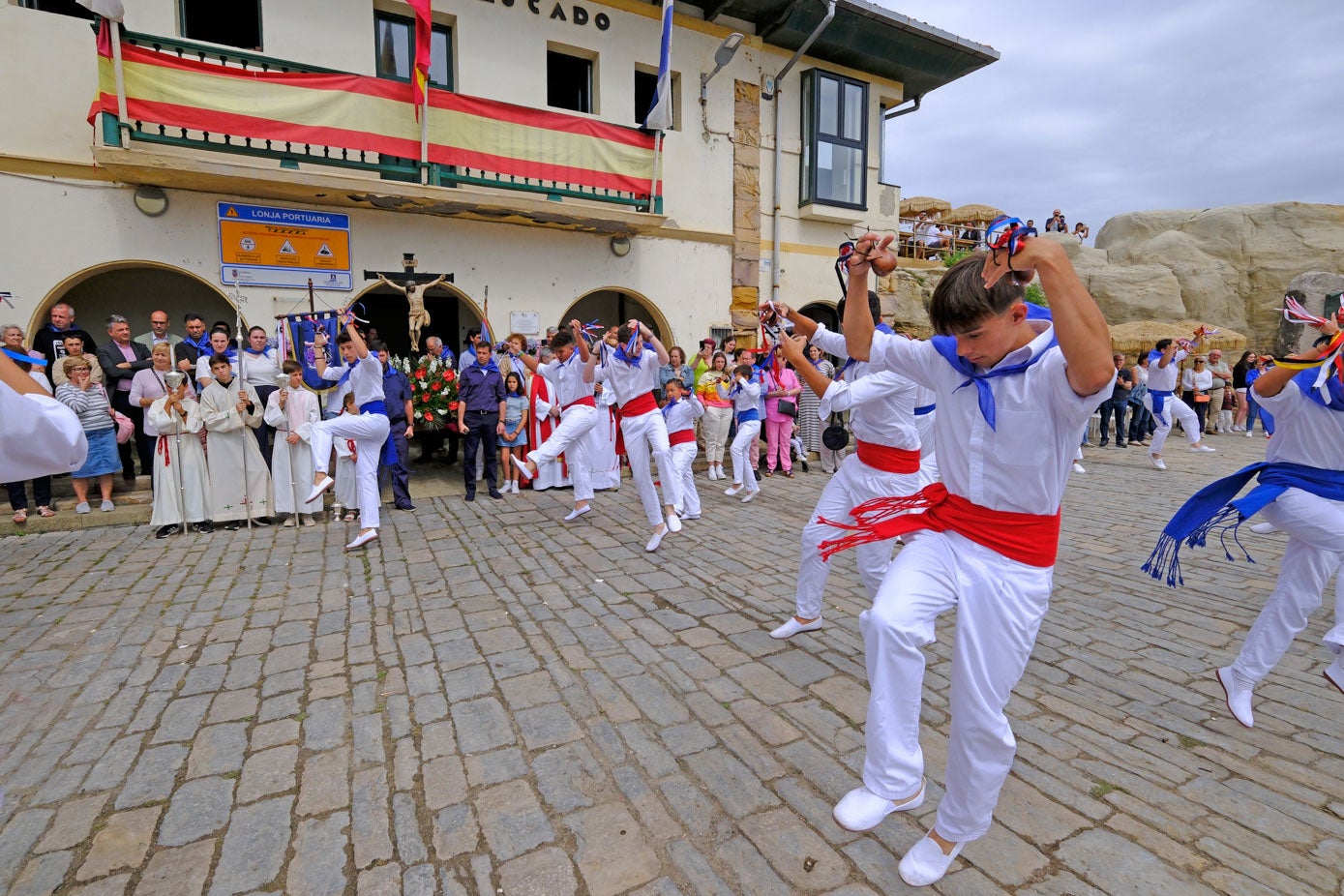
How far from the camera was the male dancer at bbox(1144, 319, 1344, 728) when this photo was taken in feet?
10.7

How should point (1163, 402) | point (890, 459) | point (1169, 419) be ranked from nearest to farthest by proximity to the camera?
1. point (890, 459)
2. point (1169, 419)
3. point (1163, 402)

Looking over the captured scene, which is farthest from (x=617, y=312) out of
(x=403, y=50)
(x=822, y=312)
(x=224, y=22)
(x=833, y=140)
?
(x=224, y=22)

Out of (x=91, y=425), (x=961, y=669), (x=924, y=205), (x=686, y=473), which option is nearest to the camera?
(x=961, y=669)

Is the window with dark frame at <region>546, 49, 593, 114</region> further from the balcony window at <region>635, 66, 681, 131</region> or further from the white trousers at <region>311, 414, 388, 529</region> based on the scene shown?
the white trousers at <region>311, 414, 388, 529</region>

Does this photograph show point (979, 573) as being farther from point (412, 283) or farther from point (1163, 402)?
point (1163, 402)

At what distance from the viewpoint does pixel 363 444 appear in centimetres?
682

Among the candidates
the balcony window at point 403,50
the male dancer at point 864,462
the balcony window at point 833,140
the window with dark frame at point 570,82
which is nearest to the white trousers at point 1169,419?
the balcony window at point 833,140

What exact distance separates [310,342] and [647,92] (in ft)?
29.2

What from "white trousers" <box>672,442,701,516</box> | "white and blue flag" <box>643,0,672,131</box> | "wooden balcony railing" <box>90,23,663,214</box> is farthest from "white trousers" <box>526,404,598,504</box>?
"white and blue flag" <box>643,0,672,131</box>

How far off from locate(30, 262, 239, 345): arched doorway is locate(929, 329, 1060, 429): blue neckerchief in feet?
39.3

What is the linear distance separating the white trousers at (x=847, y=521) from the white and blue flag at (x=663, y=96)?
9.63 meters

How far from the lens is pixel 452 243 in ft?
36.4

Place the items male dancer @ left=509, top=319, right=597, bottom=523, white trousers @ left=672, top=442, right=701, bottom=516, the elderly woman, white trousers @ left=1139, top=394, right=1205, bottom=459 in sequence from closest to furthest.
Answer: male dancer @ left=509, top=319, right=597, bottom=523 < the elderly woman < white trousers @ left=672, top=442, right=701, bottom=516 < white trousers @ left=1139, top=394, right=1205, bottom=459

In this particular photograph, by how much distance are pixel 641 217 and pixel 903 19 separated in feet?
24.2
